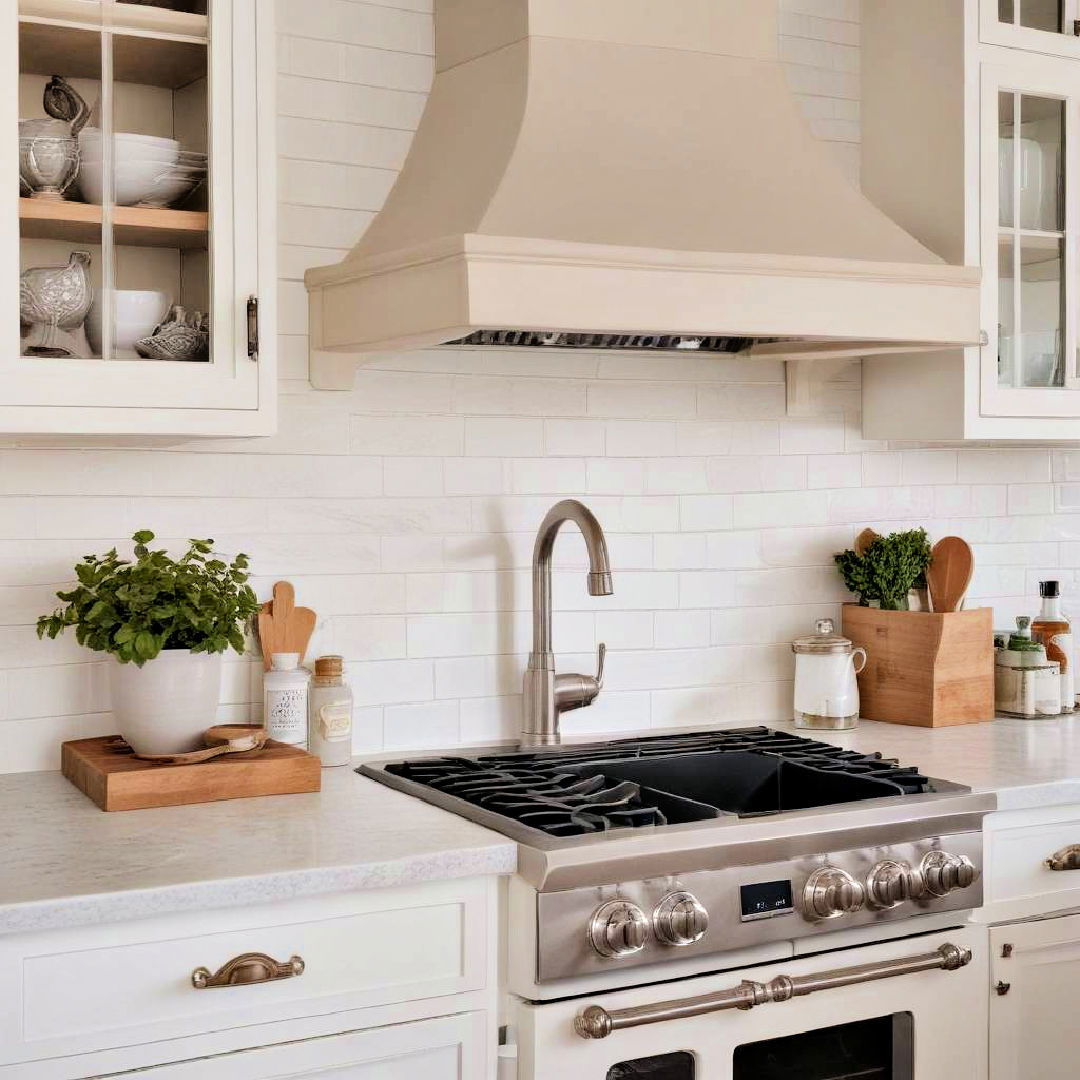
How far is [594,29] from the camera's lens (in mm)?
2387

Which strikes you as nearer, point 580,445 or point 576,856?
point 576,856

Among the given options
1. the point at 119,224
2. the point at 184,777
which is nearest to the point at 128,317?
the point at 119,224

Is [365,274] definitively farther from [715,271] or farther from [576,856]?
[576,856]

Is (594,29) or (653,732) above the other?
(594,29)

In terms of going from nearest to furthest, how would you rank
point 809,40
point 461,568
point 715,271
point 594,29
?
point 715,271 < point 594,29 < point 461,568 < point 809,40

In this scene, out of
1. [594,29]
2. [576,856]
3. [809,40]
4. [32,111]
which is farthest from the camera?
[809,40]

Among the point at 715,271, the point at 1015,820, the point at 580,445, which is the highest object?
the point at 715,271

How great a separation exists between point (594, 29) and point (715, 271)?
0.49m

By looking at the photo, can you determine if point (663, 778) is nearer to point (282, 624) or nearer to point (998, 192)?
point (282, 624)

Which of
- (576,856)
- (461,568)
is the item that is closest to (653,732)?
(461,568)

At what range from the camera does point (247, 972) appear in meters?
1.78

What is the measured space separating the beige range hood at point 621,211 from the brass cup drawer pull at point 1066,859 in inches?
34.5

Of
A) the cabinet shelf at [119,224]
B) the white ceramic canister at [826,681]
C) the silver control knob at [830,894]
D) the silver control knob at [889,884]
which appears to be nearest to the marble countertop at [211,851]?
the silver control knob at [830,894]

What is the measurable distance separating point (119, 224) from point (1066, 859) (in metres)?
1.83
